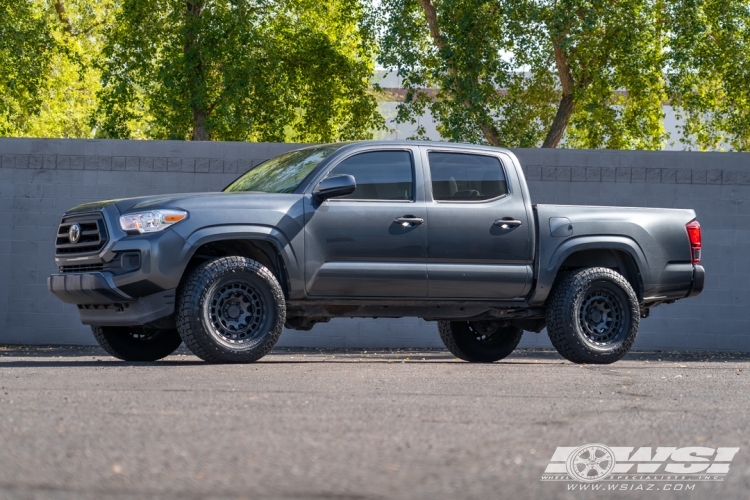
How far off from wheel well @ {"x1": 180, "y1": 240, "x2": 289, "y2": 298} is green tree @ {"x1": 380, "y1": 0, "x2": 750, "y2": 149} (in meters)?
12.0

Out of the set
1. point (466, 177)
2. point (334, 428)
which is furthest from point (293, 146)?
point (334, 428)

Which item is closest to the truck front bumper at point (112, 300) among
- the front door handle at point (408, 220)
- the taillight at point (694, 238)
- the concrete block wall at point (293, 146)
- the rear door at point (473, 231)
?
the front door handle at point (408, 220)

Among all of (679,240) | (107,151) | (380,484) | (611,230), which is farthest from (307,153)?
(380,484)

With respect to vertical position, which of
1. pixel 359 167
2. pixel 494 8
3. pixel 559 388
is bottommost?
pixel 559 388

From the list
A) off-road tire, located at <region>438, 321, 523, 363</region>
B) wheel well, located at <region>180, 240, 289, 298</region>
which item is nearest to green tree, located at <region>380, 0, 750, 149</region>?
off-road tire, located at <region>438, 321, 523, 363</region>

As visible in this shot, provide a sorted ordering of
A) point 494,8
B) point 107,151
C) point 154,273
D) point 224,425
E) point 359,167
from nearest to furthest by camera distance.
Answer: point 224,425
point 154,273
point 359,167
point 107,151
point 494,8

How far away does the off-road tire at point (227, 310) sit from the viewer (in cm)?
836

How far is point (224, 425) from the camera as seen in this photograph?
510 cm

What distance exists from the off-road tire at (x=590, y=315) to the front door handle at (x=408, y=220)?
1474 millimetres

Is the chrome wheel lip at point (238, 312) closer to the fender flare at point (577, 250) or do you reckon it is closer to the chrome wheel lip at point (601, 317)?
the fender flare at point (577, 250)

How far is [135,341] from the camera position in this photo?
31.8 feet

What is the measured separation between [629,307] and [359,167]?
2.65m

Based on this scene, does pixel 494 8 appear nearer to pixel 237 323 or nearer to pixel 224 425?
pixel 237 323

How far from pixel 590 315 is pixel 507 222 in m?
1.15
